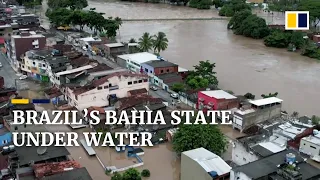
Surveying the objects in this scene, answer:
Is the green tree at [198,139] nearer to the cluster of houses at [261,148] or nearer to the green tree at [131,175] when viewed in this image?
the cluster of houses at [261,148]

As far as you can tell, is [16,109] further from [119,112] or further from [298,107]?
[298,107]

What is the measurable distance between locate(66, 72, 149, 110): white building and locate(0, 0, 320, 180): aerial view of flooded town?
0.03m

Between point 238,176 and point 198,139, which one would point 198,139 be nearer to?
point 198,139

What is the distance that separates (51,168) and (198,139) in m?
3.40

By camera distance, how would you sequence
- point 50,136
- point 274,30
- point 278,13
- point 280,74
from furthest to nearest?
point 278,13 → point 274,30 → point 280,74 → point 50,136

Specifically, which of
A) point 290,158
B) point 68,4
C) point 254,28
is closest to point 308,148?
point 290,158

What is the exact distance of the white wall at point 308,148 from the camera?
32.6 ft

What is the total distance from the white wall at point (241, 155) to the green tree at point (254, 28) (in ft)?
54.6

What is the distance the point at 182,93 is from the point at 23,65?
6.69m

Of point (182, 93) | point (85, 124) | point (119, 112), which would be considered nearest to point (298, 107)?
point (182, 93)

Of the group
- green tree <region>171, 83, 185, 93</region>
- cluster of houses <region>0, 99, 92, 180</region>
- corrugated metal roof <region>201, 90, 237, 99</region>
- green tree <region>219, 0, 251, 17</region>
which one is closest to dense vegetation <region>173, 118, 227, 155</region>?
cluster of houses <region>0, 99, 92, 180</region>

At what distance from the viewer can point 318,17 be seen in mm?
27734

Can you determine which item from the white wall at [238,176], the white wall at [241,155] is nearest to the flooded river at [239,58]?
the white wall at [241,155]

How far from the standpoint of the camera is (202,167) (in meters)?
8.02
